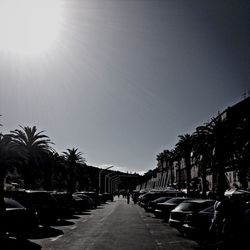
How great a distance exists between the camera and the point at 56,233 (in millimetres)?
18000

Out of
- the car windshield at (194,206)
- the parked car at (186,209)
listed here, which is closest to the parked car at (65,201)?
the parked car at (186,209)

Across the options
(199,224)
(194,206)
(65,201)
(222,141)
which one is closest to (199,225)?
(199,224)

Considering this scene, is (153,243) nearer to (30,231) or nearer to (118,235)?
(118,235)

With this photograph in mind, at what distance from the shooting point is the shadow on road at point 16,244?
1248 cm

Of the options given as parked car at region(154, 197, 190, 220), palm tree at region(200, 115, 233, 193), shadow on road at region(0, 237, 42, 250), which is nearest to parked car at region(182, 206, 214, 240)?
shadow on road at region(0, 237, 42, 250)

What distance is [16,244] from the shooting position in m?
13.5

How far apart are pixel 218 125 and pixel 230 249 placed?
33454 millimetres

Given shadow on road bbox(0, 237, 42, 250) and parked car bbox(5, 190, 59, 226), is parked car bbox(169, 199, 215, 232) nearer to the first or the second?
shadow on road bbox(0, 237, 42, 250)

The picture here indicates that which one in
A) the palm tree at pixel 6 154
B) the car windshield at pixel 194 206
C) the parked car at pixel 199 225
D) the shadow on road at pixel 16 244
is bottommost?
the shadow on road at pixel 16 244

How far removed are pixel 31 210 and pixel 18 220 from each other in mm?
924

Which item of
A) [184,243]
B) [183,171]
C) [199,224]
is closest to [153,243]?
[184,243]

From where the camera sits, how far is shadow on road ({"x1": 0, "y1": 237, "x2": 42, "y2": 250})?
40.9ft

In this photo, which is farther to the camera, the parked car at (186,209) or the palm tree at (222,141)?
the palm tree at (222,141)

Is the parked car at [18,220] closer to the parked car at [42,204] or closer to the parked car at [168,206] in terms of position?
the parked car at [42,204]
